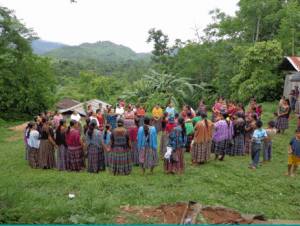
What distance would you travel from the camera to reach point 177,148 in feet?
17.6

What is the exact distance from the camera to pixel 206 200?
4086 millimetres

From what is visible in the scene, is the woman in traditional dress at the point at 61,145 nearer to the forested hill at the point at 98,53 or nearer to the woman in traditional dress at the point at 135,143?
the woman in traditional dress at the point at 135,143

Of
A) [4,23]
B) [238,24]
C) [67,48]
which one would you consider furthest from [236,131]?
[67,48]

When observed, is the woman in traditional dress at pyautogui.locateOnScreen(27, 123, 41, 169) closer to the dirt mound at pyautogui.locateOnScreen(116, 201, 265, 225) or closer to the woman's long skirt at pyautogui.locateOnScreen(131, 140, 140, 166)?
the woman's long skirt at pyautogui.locateOnScreen(131, 140, 140, 166)

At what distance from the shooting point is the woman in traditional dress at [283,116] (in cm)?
858

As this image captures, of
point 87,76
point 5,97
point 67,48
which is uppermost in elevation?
point 67,48

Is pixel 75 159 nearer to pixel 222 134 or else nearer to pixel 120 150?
pixel 120 150

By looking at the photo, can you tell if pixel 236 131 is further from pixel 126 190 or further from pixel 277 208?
pixel 126 190

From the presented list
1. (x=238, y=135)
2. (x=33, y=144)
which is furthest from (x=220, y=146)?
(x=33, y=144)

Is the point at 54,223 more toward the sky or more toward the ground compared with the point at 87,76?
more toward the ground

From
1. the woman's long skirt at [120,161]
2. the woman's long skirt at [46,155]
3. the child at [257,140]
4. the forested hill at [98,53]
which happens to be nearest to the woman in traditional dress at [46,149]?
the woman's long skirt at [46,155]

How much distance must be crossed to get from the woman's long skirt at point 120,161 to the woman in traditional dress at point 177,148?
1.09 metres

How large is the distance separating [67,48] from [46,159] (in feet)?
352

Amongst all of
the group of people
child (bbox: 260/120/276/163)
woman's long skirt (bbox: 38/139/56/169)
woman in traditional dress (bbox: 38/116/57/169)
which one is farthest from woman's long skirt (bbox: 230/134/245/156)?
woman's long skirt (bbox: 38/139/56/169)
